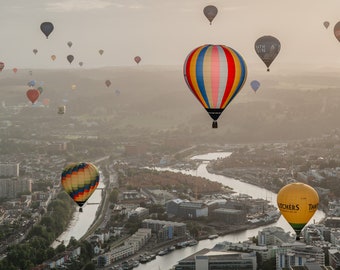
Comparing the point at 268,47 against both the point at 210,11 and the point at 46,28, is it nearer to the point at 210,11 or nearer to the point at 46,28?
the point at 210,11

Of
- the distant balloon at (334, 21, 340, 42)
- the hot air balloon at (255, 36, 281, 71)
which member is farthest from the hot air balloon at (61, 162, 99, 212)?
the distant balloon at (334, 21, 340, 42)

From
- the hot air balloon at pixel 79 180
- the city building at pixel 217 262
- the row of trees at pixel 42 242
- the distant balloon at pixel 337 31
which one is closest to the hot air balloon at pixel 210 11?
the distant balloon at pixel 337 31

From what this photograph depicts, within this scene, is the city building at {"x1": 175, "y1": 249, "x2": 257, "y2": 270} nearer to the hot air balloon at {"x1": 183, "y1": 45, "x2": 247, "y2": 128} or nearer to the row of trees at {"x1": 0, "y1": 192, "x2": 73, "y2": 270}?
the row of trees at {"x1": 0, "y1": 192, "x2": 73, "y2": 270}

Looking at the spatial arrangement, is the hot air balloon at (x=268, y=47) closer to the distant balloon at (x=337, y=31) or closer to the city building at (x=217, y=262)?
the distant balloon at (x=337, y=31)

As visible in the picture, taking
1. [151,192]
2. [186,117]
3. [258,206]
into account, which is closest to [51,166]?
[151,192]

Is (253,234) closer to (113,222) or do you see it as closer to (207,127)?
(113,222)
